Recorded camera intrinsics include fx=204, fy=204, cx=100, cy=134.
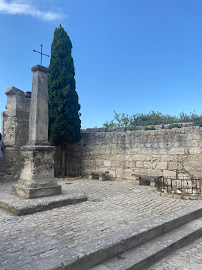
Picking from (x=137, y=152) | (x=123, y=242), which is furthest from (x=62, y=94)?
(x=123, y=242)

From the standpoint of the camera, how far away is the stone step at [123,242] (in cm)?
226

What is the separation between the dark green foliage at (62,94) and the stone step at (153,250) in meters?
6.66

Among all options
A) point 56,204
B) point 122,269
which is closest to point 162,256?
point 122,269

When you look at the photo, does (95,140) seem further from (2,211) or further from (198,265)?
(198,265)

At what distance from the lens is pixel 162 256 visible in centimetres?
276

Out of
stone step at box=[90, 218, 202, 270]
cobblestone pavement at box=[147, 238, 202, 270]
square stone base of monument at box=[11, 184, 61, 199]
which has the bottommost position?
cobblestone pavement at box=[147, 238, 202, 270]

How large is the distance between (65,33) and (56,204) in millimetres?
8109

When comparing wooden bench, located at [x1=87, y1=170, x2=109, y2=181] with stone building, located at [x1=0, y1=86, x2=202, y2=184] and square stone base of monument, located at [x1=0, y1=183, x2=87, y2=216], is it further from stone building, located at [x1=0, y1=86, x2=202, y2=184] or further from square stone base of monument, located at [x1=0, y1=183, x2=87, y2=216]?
square stone base of monument, located at [x1=0, y1=183, x2=87, y2=216]

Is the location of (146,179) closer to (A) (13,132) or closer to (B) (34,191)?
(B) (34,191)

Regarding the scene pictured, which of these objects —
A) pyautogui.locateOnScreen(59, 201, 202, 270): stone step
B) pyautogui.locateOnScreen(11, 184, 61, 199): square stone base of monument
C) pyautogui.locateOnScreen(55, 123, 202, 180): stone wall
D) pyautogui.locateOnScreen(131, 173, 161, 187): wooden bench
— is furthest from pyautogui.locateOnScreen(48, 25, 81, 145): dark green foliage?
pyautogui.locateOnScreen(59, 201, 202, 270): stone step

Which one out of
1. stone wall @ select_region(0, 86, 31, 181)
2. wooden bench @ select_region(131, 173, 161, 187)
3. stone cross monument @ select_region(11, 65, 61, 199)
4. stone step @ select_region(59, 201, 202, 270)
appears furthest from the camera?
stone wall @ select_region(0, 86, 31, 181)

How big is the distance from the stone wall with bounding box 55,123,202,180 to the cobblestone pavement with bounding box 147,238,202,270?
388cm

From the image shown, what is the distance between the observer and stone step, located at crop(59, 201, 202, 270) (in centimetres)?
226

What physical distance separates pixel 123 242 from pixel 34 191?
272 cm
